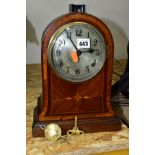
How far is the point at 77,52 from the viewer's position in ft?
2.52

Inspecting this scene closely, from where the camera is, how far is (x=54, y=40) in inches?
29.5

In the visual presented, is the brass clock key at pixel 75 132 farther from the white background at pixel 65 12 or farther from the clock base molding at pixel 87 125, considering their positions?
the white background at pixel 65 12

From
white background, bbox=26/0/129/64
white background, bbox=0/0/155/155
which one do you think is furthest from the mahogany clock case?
white background, bbox=26/0/129/64

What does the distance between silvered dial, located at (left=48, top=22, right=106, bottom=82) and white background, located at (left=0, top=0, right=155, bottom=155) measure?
195mm

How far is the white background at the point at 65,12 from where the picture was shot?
1520 mm

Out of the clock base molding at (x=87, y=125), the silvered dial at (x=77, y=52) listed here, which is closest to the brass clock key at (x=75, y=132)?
the clock base molding at (x=87, y=125)

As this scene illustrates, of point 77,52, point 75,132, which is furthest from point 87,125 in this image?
point 77,52

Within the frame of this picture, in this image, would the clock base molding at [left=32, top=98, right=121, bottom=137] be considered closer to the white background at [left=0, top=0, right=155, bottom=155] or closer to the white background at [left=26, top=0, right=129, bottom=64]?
the white background at [left=0, top=0, right=155, bottom=155]

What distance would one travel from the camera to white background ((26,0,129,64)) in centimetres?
152
